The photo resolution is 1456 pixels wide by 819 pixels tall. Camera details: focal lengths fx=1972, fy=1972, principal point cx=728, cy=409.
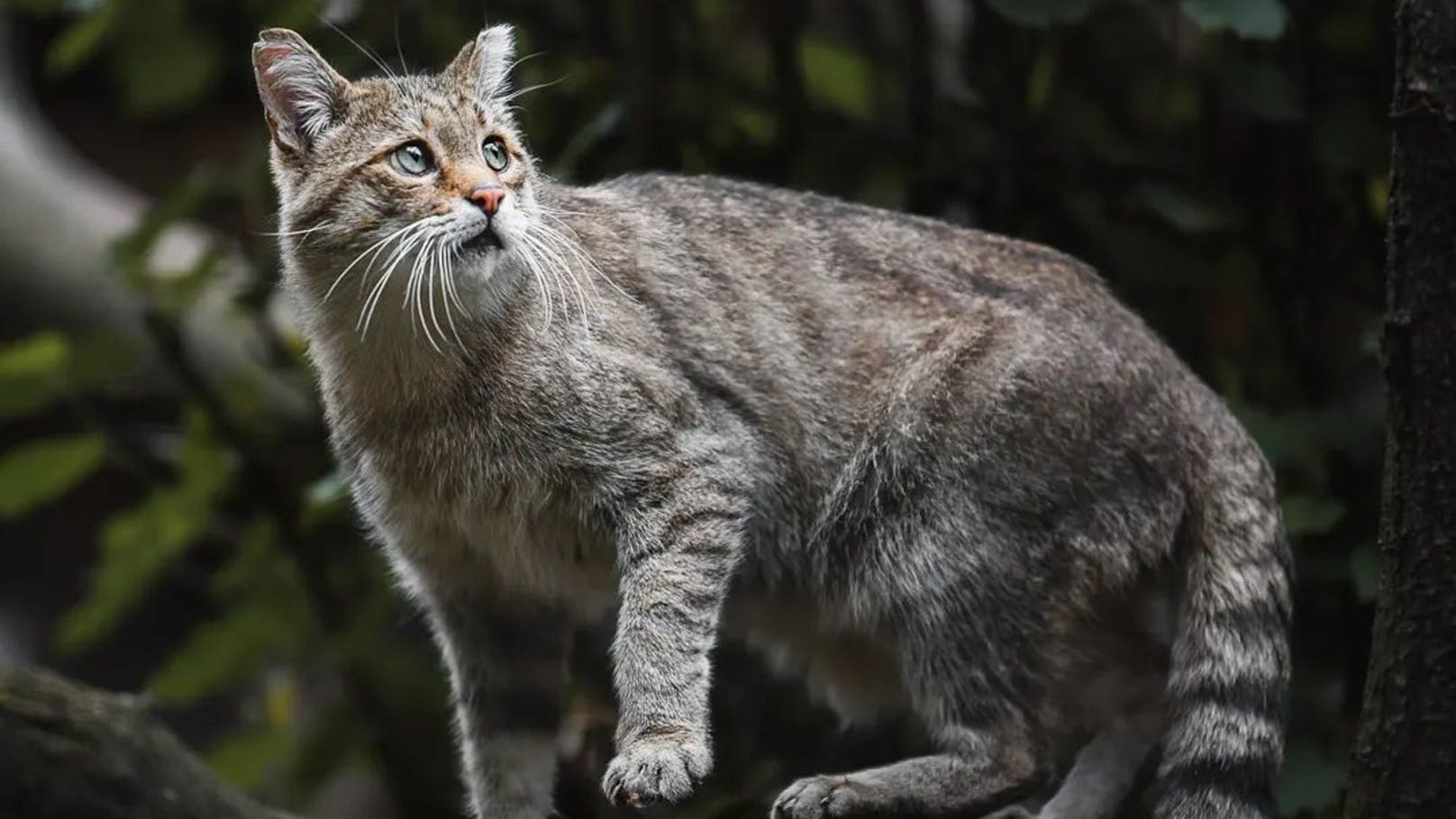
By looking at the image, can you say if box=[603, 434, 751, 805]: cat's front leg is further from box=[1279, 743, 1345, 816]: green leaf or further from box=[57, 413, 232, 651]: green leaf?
box=[57, 413, 232, 651]: green leaf

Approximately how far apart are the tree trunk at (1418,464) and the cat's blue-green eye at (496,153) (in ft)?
6.72

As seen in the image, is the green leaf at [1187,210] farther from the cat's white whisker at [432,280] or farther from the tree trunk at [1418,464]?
the cat's white whisker at [432,280]

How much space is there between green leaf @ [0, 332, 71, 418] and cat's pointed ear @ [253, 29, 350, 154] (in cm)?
200

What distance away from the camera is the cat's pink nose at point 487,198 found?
4.39 m

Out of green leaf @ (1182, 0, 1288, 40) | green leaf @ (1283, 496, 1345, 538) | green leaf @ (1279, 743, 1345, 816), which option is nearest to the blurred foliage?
green leaf @ (1283, 496, 1345, 538)

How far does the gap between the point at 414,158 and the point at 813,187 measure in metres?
1.85

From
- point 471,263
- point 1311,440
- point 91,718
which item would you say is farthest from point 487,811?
Result: point 1311,440

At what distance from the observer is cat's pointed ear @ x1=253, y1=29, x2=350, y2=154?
453 cm

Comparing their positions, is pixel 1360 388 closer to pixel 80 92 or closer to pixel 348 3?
pixel 348 3

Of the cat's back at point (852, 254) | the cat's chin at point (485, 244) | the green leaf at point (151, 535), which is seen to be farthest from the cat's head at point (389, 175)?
the green leaf at point (151, 535)

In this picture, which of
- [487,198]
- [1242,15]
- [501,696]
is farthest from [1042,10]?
[501,696]

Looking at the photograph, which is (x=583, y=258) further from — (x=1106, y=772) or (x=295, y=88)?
(x=1106, y=772)

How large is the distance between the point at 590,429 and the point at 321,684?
136 inches

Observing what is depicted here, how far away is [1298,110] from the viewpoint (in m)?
5.84
